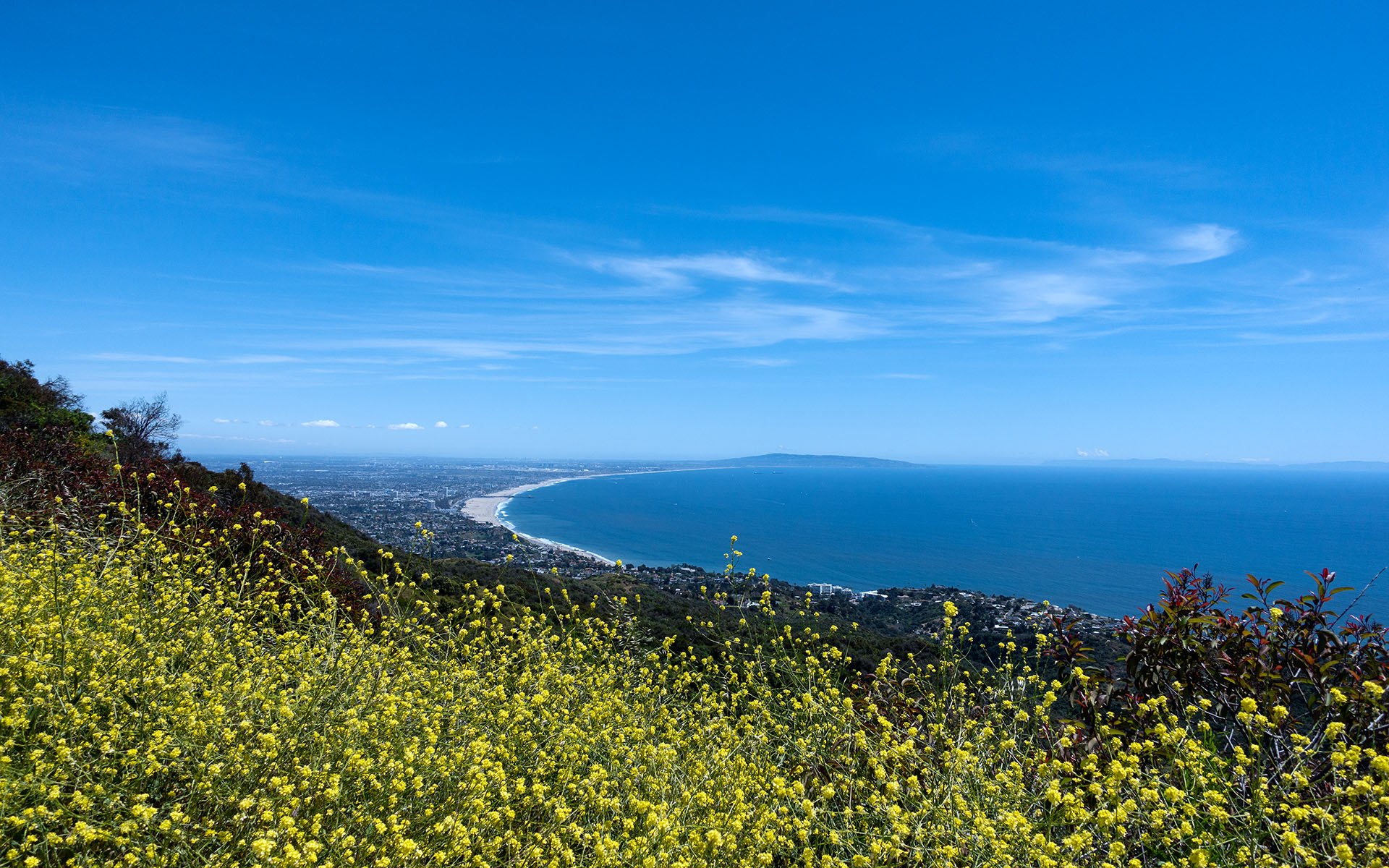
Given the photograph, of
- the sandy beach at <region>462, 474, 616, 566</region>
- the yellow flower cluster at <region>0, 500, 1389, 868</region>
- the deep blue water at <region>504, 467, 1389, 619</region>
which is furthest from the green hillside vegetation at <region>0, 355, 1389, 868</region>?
the sandy beach at <region>462, 474, 616, 566</region>

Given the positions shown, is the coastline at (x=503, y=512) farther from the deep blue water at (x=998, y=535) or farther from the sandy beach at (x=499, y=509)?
the deep blue water at (x=998, y=535)

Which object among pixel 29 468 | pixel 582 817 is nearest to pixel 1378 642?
pixel 582 817

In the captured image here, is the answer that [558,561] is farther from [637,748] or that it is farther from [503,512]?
[503,512]

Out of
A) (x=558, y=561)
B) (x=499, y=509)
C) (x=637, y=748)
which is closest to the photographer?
(x=637, y=748)

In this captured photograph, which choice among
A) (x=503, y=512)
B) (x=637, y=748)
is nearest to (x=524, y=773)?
(x=637, y=748)

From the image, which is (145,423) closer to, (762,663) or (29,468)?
(29,468)

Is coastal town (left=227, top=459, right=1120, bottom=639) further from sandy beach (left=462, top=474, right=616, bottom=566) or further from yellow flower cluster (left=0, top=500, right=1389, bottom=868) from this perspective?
yellow flower cluster (left=0, top=500, right=1389, bottom=868)
